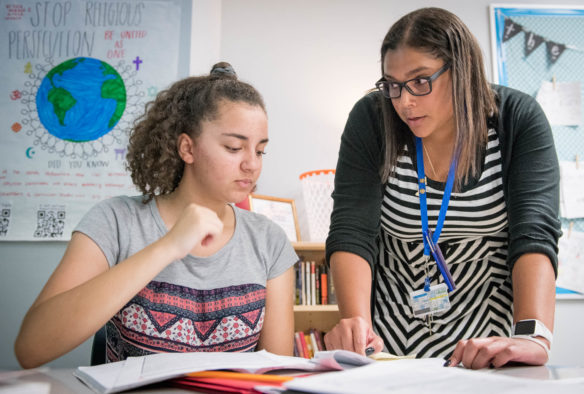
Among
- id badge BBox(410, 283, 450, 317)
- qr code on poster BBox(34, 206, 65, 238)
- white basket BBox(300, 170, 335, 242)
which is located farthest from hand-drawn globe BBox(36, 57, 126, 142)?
id badge BBox(410, 283, 450, 317)

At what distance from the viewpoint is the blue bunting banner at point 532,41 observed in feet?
8.25

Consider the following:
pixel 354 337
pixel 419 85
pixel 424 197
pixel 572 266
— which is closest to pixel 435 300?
pixel 424 197

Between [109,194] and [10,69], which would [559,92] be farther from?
[10,69]

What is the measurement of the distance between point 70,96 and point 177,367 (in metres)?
2.24

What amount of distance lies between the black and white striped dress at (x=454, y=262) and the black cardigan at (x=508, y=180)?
0.04m

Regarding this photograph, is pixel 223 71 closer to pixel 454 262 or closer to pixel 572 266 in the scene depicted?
pixel 454 262

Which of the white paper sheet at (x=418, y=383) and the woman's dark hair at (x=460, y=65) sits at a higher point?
the woman's dark hair at (x=460, y=65)

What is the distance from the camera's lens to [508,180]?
108 centimetres

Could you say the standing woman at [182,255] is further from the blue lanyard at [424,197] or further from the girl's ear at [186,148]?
the blue lanyard at [424,197]

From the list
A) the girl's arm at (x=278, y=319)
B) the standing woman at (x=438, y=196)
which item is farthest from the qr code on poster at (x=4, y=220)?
the standing woman at (x=438, y=196)

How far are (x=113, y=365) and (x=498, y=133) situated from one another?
959 millimetres

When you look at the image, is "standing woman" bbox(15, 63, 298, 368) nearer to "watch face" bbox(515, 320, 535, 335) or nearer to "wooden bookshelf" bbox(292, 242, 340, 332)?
"watch face" bbox(515, 320, 535, 335)

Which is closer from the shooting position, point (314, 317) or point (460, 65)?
point (460, 65)

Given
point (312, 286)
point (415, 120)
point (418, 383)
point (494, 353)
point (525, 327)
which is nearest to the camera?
point (418, 383)
